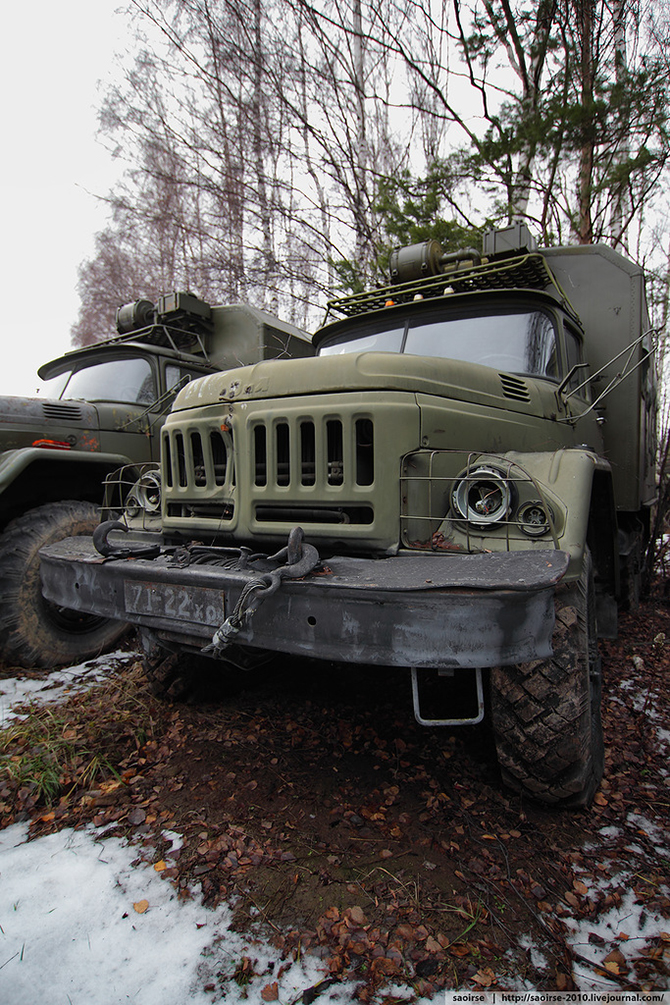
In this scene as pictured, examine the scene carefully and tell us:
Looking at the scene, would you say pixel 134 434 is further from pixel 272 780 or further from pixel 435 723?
pixel 435 723

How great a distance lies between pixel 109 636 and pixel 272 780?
2.51 m

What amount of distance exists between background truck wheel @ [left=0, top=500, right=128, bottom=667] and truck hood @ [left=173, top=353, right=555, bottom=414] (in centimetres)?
189

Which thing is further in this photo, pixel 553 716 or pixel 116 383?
pixel 116 383

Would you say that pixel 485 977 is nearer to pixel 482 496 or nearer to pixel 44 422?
pixel 482 496

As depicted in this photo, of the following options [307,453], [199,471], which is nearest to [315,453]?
[307,453]

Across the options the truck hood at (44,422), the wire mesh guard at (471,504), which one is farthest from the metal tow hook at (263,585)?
the truck hood at (44,422)

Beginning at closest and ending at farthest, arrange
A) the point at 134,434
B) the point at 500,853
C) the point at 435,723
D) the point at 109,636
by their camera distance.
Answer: the point at 435,723 → the point at 500,853 → the point at 109,636 → the point at 134,434

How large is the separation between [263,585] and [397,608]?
0.52m

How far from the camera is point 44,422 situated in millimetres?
4809

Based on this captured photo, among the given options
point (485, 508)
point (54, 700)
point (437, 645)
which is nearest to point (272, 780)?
point (437, 645)

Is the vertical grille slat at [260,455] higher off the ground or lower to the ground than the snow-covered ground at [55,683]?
higher

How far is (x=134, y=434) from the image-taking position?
5.39m

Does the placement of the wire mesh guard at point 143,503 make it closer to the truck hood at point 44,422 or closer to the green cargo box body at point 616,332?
the truck hood at point 44,422

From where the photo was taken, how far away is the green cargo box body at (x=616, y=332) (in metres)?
5.25
